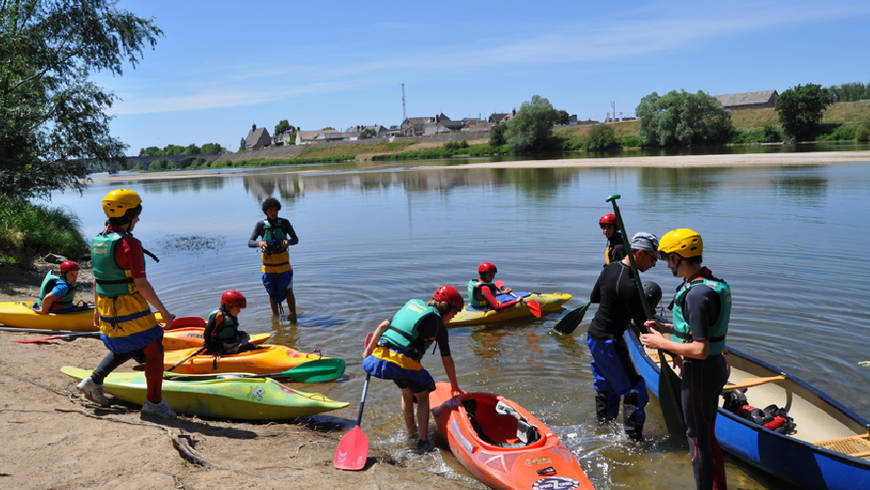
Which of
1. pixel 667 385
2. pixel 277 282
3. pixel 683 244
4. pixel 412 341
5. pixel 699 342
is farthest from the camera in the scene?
pixel 277 282

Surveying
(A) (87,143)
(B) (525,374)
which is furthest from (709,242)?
(A) (87,143)

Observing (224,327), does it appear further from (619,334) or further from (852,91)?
(852,91)

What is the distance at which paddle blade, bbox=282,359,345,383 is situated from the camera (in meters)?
7.77

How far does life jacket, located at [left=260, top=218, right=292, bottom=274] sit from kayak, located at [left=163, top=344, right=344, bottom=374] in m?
2.41

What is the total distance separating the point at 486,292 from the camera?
406 inches

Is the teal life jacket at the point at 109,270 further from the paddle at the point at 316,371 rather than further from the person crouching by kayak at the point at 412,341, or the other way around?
the paddle at the point at 316,371

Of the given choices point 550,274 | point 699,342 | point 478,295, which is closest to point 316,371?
point 478,295

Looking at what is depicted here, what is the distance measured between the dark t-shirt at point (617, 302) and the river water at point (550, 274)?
1302mm

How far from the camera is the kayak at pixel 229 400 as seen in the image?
644 centimetres

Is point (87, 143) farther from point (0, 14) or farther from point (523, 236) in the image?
point (523, 236)

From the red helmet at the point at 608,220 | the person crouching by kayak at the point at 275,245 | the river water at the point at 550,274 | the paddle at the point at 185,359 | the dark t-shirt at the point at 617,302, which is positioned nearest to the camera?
the dark t-shirt at the point at 617,302

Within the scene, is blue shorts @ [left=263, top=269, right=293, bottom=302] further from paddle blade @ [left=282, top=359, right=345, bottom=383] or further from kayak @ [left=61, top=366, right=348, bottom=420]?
kayak @ [left=61, top=366, right=348, bottom=420]

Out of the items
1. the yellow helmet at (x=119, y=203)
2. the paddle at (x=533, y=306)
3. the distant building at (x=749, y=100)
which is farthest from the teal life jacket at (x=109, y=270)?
the distant building at (x=749, y=100)

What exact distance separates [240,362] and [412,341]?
11.1ft
